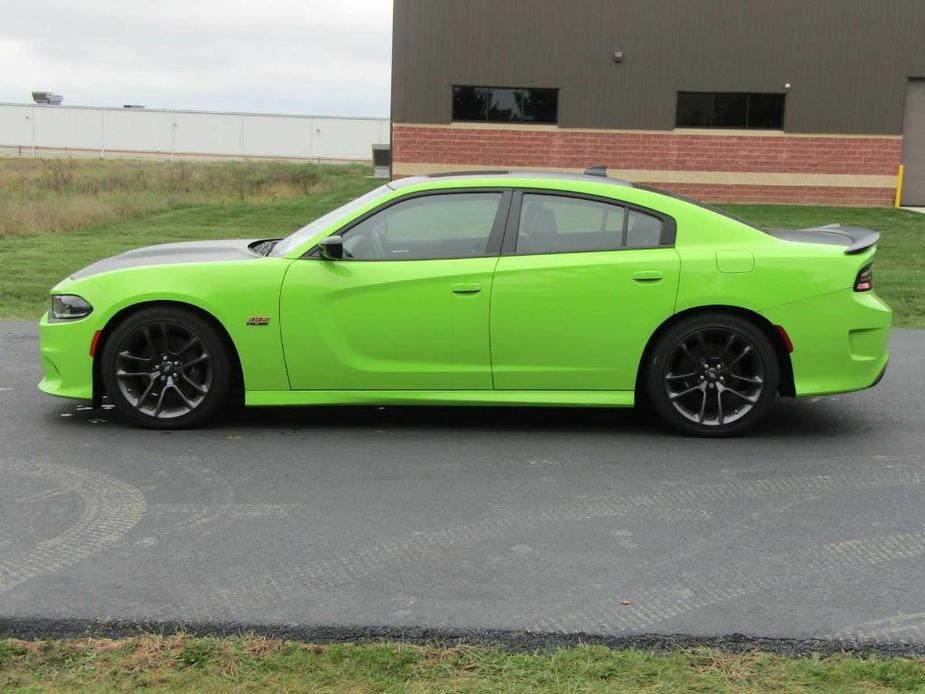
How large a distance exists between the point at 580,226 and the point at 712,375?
1.15 metres

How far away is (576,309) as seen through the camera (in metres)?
6.04

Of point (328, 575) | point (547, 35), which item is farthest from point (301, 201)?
point (328, 575)

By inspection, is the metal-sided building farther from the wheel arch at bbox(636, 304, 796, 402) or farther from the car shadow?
the wheel arch at bbox(636, 304, 796, 402)

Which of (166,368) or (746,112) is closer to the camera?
(166,368)

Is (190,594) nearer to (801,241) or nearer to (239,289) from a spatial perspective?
(239,289)

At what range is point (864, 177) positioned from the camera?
28.3 meters

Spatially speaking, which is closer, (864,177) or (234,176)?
(864,177)

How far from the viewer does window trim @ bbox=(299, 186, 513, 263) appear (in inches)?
241

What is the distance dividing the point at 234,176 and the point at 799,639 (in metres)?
40.3

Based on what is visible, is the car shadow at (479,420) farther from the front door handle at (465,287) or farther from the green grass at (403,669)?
the green grass at (403,669)

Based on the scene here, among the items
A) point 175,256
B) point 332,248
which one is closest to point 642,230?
point 332,248

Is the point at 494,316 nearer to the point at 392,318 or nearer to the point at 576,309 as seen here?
the point at 576,309

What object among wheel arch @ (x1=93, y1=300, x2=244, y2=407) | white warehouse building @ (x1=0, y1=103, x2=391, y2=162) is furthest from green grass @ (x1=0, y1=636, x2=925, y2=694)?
white warehouse building @ (x1=0, y1=103, x2=391, y2=162)

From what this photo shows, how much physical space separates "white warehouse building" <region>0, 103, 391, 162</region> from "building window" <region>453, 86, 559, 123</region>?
1730 inches
